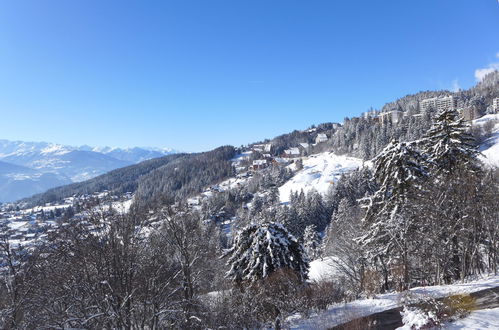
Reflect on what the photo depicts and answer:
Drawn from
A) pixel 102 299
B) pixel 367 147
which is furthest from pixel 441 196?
pixel 367 147

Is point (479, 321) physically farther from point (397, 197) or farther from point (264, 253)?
point (264, 253)

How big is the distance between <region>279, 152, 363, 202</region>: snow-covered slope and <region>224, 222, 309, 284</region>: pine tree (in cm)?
9826

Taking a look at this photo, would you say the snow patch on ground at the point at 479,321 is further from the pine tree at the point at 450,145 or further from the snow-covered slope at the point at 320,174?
the snow-covered slope at the point at 320,174

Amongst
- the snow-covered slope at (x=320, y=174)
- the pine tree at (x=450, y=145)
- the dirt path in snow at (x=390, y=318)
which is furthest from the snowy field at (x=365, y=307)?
the snow-covered slope at (x=320, y=174)

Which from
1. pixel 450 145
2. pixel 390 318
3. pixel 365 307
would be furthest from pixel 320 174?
pixel 390 318

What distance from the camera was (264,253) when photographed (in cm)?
1684

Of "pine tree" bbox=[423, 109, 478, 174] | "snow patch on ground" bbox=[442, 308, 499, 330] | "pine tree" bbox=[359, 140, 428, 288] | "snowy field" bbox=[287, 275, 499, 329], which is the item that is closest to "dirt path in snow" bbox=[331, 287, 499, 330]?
"snowy field" bbox=[287, 275, 499, 329]

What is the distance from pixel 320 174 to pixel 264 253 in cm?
12284

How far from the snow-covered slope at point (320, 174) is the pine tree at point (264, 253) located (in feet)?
322

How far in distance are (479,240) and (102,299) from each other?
23.1 m

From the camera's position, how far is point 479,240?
1823 cm

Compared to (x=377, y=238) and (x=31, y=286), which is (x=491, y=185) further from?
(x=31, y=286)

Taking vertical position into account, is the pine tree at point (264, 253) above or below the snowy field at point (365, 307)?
above

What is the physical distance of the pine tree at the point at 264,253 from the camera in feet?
54.6
